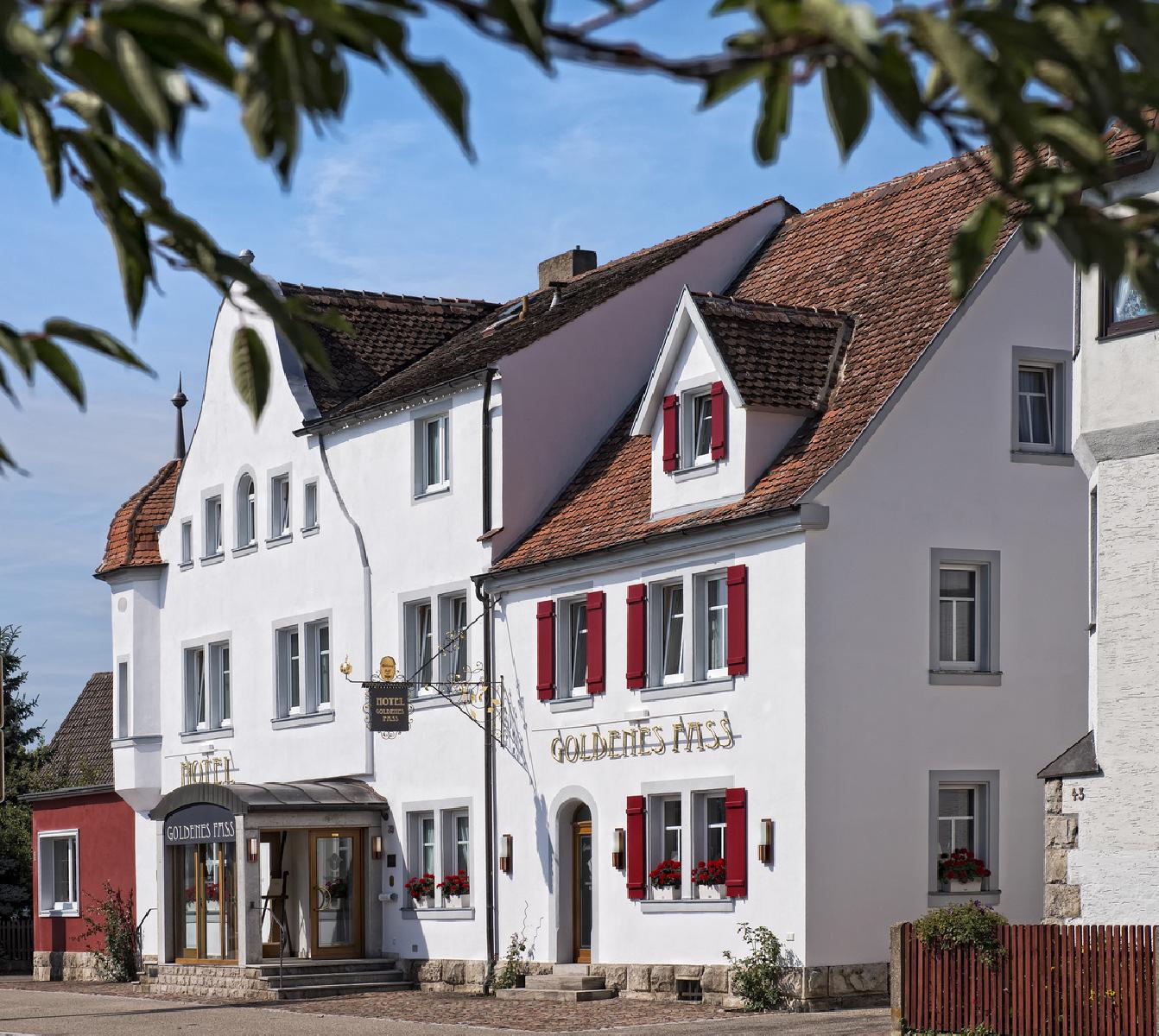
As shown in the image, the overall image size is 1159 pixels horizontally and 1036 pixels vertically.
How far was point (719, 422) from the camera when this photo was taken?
25.5m

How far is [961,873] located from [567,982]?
5447mm

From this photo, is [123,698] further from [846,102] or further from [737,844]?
[846,102]

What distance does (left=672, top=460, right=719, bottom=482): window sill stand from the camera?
84.0ft

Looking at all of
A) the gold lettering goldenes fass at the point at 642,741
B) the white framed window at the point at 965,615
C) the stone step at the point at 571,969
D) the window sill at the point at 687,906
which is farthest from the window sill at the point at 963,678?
the stone step at the point at 571,969

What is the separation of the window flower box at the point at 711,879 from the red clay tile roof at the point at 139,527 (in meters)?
15.9

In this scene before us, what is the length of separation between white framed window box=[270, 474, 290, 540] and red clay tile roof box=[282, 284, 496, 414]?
63.9 inches

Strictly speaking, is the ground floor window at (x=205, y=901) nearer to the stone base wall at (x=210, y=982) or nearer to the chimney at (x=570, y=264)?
the stone base wall at (x=210, y=982)

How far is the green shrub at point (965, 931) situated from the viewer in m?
18.6

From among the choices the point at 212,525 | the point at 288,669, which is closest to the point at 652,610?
the point at 288,669

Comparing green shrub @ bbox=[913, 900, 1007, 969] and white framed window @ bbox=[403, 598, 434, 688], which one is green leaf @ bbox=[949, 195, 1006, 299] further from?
white framed window @ bbox=[403, 598, 434, 688]

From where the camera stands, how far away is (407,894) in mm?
30781

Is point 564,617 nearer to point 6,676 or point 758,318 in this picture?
point 758,318

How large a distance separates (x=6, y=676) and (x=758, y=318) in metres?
36.0

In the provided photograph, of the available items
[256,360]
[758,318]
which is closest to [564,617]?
[758,318]
